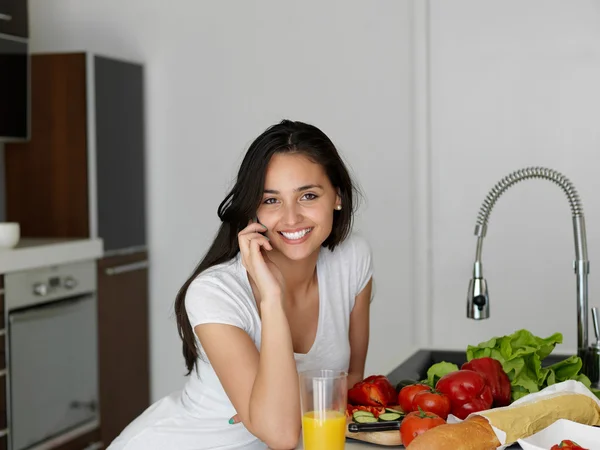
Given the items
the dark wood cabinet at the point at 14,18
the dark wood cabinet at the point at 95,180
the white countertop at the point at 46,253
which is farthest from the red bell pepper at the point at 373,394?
the dark wood cabinet at the point at 14,18

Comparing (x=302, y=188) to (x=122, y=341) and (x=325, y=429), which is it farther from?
(x=122, y=341)

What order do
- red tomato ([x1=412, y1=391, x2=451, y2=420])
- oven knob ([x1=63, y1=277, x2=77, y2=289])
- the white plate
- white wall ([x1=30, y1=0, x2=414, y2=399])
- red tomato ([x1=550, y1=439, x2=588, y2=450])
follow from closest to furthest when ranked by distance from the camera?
red tomato ([x1=550, y1=439, x2=588, y2=450]), the white plate, red tomato ([x1=412, y1=391, x2=451, y2=420]), oven knob ([x1=63, y1=277, x2=77, y2=289]), white wall ([x1=30, y1=0, x2=414, y2=399])

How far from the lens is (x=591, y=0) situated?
3.71 m

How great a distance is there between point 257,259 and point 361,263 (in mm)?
506

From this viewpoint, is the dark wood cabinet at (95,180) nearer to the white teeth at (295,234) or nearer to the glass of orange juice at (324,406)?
the white teeth at (295,234)

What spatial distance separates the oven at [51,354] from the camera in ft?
10.6

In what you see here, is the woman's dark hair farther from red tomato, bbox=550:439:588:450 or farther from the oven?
the oven

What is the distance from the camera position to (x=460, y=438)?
125cm

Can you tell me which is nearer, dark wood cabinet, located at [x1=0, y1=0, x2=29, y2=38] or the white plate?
the white plate

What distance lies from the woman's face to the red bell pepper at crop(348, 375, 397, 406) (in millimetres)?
426

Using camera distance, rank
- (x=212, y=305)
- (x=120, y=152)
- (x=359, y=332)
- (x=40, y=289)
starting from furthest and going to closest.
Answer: (x=120, y=152)
(x=40, y=289)
(x=359, y=332)
(x=212, y=305)

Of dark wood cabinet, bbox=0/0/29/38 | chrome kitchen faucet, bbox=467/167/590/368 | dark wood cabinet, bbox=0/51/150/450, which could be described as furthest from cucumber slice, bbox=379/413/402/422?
dark wood cabinet, bbox=0/0/29/38

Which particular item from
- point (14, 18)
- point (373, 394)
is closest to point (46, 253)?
point (14, 18)

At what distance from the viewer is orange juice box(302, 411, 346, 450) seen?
4.35 feet
